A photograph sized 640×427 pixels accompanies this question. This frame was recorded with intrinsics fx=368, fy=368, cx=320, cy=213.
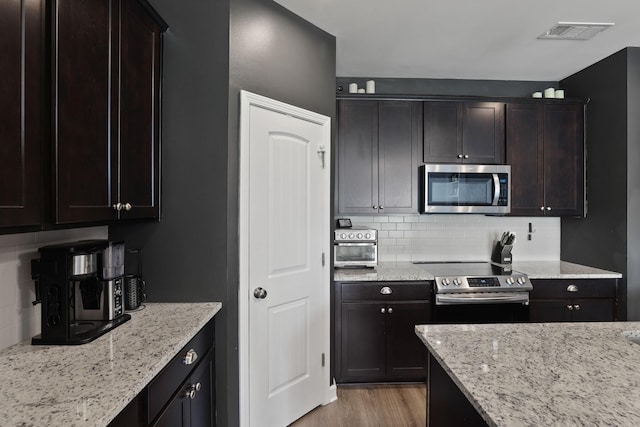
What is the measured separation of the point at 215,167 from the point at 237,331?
0.95m

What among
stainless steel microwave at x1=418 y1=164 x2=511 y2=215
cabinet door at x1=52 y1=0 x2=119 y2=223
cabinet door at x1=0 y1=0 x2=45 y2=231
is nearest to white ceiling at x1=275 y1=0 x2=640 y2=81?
stainless steel microwave at x1=418 y1=164 x2=511 y2=215

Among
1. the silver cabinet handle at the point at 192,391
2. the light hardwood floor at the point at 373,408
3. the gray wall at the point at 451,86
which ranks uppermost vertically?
the gray wall at the point at 451,86

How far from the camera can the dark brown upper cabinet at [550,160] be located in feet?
11.3

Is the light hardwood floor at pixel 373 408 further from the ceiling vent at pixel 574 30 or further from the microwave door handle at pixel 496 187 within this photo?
the ceiling vent at pixel 574 30

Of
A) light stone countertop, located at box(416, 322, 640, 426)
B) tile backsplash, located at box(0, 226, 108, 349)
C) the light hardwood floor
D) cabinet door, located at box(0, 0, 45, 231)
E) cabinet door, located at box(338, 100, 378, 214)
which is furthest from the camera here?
cabinet door, located at box(338, 100, 378, 214)

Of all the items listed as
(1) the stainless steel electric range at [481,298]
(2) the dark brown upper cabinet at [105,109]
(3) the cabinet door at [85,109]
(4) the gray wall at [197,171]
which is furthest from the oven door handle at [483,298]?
(3) the cabinet door at [85,109]

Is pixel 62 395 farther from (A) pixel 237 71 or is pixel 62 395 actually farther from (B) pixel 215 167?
(A) pixel 237 71

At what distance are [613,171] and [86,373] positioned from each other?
3899mm

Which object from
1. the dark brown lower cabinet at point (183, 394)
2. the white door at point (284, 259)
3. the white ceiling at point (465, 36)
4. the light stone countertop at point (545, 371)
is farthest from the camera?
the white ceiling at point (465, 36)

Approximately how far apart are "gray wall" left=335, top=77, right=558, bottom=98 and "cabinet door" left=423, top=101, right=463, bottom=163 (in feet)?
1.33

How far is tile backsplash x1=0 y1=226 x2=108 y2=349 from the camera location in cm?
139

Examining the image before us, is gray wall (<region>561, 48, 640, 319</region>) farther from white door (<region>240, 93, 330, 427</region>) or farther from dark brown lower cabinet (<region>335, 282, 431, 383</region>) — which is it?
white door (<region>240, 93, 330, 427</region>)

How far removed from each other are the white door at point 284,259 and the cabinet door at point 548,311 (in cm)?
178

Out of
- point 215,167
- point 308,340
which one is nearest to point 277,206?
point 215,167
